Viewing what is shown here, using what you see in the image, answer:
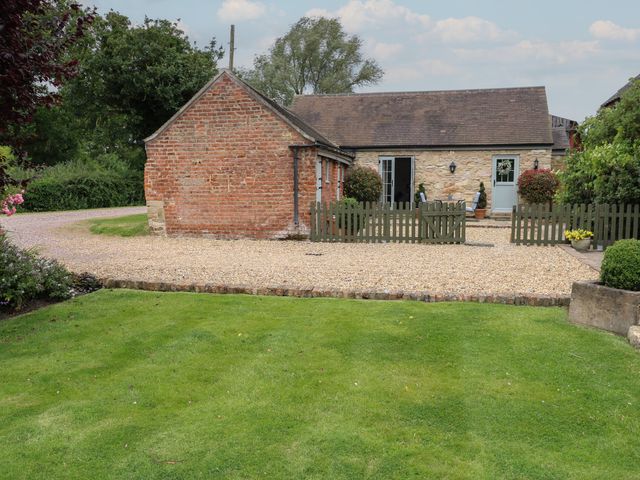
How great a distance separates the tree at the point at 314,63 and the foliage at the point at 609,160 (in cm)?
4088

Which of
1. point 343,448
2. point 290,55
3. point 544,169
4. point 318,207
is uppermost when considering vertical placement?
point 290,55

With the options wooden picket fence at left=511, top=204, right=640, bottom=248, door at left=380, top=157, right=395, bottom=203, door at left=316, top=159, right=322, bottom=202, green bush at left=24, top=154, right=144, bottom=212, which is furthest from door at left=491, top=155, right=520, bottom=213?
green bush at left=24, top=154, right=144, bottom=212

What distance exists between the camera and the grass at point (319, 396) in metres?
3.35

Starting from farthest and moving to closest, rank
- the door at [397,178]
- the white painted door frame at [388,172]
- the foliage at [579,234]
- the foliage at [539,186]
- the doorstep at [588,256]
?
the door at [397,178], the white painted door frame at [388,172], the foliage at [539,186], the foliage at [579,234], the doorstep at [588,256]

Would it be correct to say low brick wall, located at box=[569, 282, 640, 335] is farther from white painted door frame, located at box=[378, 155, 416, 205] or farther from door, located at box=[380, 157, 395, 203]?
door, located at box=[380, 157, 395, 203]

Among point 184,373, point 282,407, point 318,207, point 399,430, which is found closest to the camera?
point 399,430

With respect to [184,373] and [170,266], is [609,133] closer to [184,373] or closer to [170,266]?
[170,266]

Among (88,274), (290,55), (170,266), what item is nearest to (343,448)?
(88,274)

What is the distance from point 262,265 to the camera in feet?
34.2

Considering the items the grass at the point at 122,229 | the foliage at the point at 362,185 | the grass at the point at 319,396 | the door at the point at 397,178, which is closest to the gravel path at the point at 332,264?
the grass at the point at 122,229

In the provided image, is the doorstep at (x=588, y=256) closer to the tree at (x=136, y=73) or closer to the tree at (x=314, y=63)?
the tree at (x=136, y=73)

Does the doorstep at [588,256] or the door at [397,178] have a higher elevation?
the door at [397,178]

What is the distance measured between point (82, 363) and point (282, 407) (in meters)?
2.21

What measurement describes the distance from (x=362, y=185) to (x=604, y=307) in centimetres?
1618
